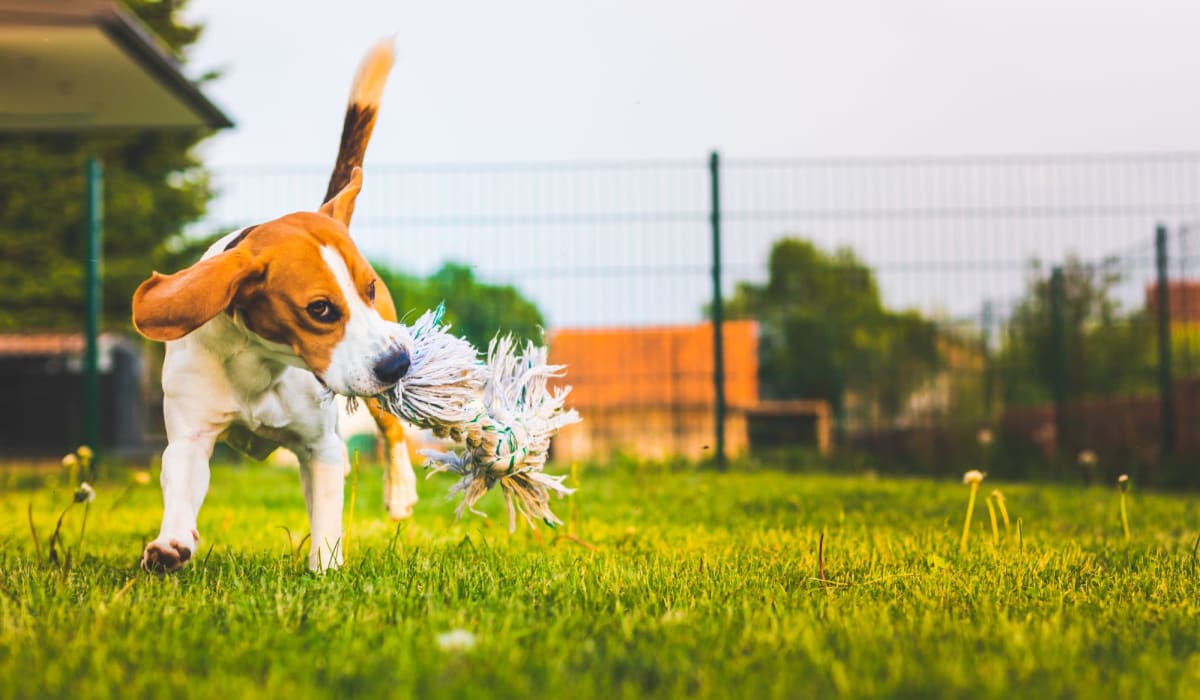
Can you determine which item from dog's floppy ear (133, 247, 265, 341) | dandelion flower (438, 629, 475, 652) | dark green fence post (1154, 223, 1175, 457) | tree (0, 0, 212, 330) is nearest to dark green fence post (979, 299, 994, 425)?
dark green fence post (1154, 223, 1175, 457)

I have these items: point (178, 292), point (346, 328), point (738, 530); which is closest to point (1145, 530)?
point (738, 530)

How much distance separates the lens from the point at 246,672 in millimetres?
1882

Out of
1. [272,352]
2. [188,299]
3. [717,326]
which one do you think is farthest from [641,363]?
[188,299]

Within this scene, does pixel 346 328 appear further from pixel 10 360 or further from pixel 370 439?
pixel 10 360

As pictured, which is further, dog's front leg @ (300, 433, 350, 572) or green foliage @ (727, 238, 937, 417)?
green foliage @ (727, 238, 937, 417)

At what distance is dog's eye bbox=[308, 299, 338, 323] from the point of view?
2787 mm

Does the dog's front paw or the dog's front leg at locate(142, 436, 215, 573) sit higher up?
the dog's front leg at locate(142, 436, 215, 573)

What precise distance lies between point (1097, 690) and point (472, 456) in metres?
1.82

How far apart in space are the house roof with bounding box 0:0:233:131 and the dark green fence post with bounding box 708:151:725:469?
14.8ft

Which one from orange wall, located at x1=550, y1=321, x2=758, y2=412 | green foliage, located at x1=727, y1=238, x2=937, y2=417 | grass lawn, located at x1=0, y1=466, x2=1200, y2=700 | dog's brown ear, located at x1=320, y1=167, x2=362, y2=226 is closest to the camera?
grass lawn, located at x1=0, y1=466, x2=1200, y2=700

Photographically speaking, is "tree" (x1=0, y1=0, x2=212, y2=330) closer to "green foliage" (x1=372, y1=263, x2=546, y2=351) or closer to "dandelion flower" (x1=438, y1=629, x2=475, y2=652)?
"green foliage" (x1=372, y1=263, x2=546, y2=351)

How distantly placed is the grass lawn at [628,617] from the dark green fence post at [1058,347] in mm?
6009

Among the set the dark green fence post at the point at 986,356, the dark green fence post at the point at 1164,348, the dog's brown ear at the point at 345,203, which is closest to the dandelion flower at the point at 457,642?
the dog's brown ear at the point at 345,203

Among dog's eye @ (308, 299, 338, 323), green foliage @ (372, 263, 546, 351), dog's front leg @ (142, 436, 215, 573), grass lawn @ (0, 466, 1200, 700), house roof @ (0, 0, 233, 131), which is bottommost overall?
grass lawn @ (0, 466, 1200, 700)
